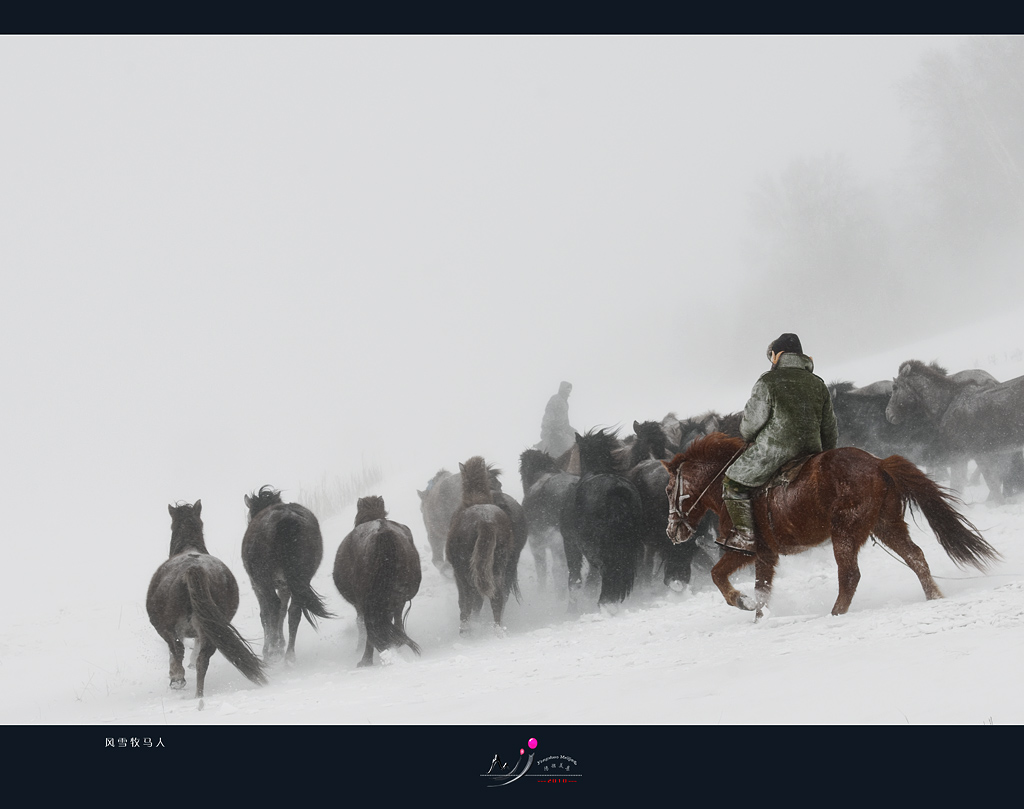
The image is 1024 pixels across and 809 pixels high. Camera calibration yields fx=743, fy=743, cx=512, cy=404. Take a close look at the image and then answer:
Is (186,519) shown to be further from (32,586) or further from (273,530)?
(32,586)

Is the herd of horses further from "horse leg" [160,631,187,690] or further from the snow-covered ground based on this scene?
the snow-covered ground

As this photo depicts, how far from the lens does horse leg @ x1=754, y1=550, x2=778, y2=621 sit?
19.3 feet

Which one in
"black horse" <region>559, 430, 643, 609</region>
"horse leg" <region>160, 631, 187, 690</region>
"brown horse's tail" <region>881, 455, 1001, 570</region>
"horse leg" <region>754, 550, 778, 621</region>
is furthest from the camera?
"black horse" <region>559, 430, 643, 609</region>

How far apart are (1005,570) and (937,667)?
358 centimetres

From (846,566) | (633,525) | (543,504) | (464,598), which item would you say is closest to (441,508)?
(543,504)

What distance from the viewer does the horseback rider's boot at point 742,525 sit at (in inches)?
224

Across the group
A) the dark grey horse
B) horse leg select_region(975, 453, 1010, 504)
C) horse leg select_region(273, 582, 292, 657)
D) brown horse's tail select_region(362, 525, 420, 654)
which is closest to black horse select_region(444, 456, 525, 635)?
brown horse's tail select_region(362, 525, 420, 654)

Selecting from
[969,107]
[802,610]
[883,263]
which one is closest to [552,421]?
[802,610]

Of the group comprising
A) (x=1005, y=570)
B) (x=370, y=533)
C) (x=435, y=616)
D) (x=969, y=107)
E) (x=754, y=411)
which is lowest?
(x=435, y=616)

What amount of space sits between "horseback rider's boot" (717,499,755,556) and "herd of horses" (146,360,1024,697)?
0.09 m

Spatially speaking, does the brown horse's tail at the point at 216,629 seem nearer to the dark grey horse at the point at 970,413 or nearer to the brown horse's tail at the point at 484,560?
the brown horse's tail at the point at 484,560

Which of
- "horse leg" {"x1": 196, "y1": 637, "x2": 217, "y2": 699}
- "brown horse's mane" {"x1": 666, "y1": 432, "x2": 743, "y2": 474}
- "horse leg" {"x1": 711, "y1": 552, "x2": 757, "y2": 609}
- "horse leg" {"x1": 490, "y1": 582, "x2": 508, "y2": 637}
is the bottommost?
"horse leg" {"x1": 490, "y1": 582, "x2": 508, "y2": 637}

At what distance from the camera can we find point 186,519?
28.3 ft

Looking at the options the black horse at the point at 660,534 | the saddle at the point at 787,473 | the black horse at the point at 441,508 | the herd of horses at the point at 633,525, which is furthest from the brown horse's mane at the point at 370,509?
the saddle at the point at 787,473
